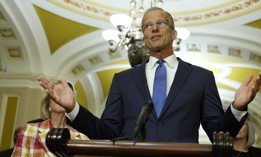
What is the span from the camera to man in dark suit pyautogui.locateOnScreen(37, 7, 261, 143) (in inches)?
64.3

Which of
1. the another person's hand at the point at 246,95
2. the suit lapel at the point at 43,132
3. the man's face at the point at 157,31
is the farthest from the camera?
the suit lapel at the point at 43,132

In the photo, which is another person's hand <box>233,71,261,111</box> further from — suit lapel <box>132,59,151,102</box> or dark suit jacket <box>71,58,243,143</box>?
suit lapel <box>132,59,151,102</box>

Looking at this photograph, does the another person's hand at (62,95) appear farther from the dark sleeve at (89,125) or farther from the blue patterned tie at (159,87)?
the blue patterned tie at (159,87)

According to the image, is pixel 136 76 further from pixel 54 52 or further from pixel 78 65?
pixel 78 65

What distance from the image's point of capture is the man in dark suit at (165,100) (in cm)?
163

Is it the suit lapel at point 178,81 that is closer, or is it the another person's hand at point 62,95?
the another person's hand at point 62,95

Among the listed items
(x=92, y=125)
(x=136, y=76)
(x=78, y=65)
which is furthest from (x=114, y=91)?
(x=78, y=65)

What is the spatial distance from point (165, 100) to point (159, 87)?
0.10 meters

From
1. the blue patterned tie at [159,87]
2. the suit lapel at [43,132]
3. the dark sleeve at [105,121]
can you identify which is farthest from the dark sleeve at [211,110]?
the suit lapel at [43,132]

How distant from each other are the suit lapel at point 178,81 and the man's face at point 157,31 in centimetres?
14

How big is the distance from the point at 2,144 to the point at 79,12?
130 inches

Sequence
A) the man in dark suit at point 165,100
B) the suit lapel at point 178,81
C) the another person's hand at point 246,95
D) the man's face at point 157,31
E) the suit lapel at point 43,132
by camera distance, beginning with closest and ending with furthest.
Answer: the another person's hand at point 246,95
the man in dark suit at point 165,100
the suit lapel at point 178,81
the man's face at point 157,31
the suit lapel at point 43,132

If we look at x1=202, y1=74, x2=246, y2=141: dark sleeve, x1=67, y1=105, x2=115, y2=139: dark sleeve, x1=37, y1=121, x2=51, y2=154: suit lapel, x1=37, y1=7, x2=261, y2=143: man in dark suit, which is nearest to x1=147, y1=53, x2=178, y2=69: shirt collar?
x1=37, y1=7, x2=261, y2=143: man in dark suit

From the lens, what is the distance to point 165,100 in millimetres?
1779
